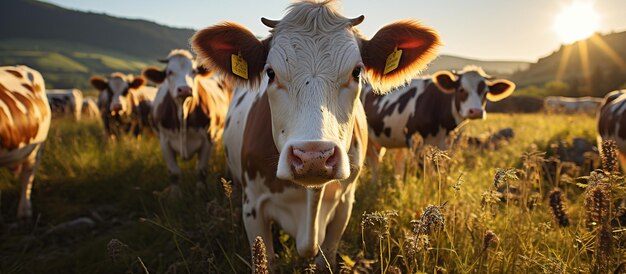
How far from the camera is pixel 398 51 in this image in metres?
2.39

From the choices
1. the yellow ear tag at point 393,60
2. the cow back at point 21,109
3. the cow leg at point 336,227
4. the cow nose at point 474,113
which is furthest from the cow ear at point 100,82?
the yellow ear tag at point 393,60

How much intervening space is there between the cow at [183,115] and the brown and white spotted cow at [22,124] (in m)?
1.47

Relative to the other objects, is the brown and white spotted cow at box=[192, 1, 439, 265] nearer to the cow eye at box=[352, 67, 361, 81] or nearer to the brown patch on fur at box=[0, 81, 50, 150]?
the cow eye at box=[352, 67, 361, 81]

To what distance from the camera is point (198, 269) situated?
2.84m

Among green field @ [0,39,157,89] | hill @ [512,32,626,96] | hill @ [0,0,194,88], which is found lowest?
green field @ [0,39,157,89]

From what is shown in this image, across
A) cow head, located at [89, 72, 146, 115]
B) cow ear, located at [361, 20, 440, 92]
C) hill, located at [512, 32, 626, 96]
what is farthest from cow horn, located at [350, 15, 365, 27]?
hill, located at [512, 32, 626, 96]

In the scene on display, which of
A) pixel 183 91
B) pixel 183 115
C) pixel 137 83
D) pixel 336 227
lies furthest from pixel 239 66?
pixel 137 83

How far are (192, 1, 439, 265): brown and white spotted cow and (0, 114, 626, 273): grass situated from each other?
31cm

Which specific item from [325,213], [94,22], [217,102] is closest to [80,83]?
[217,102]

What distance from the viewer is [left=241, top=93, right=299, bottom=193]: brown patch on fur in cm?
249

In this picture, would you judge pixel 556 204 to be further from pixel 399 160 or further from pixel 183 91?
pixel 399 160

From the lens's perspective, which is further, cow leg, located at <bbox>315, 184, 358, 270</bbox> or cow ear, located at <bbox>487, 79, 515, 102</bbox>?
cow ear, located at <bbox>487, 79, 515, 102</bbox>

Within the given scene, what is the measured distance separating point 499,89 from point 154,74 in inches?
222

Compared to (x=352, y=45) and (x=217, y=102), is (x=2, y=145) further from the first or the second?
(x=352, y=45)
